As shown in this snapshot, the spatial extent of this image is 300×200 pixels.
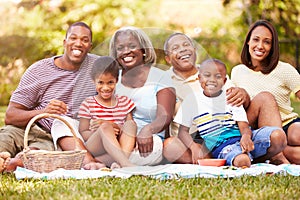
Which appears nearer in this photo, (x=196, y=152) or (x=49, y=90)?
(x=196, y=152)

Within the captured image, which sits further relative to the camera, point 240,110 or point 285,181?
point 240,110

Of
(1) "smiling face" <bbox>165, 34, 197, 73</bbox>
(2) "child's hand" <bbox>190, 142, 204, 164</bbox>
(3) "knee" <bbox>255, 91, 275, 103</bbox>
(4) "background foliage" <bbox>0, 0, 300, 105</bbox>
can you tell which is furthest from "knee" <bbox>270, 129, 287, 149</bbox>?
(4) "background foliage" <bbox>0, 0, 300, 105</bbox>

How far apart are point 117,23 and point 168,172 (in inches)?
291

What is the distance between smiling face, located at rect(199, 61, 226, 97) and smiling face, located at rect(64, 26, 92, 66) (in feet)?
3.02

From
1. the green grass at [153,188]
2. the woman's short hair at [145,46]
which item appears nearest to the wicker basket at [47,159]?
the green grass at [153,188]

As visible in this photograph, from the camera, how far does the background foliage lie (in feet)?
33.6

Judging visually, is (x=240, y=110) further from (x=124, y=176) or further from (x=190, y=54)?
(x=124, y=176)

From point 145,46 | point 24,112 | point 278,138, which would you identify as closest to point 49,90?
point 24,112

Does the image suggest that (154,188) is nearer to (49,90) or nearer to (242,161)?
(242,161)

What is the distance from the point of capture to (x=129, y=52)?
13.1ft

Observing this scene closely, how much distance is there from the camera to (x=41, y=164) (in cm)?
369

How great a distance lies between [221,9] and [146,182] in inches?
360

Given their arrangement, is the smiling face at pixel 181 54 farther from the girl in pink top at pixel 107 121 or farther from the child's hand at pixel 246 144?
the child's hand at pixel 246 144

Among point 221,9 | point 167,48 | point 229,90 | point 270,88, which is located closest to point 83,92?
point 167,48
